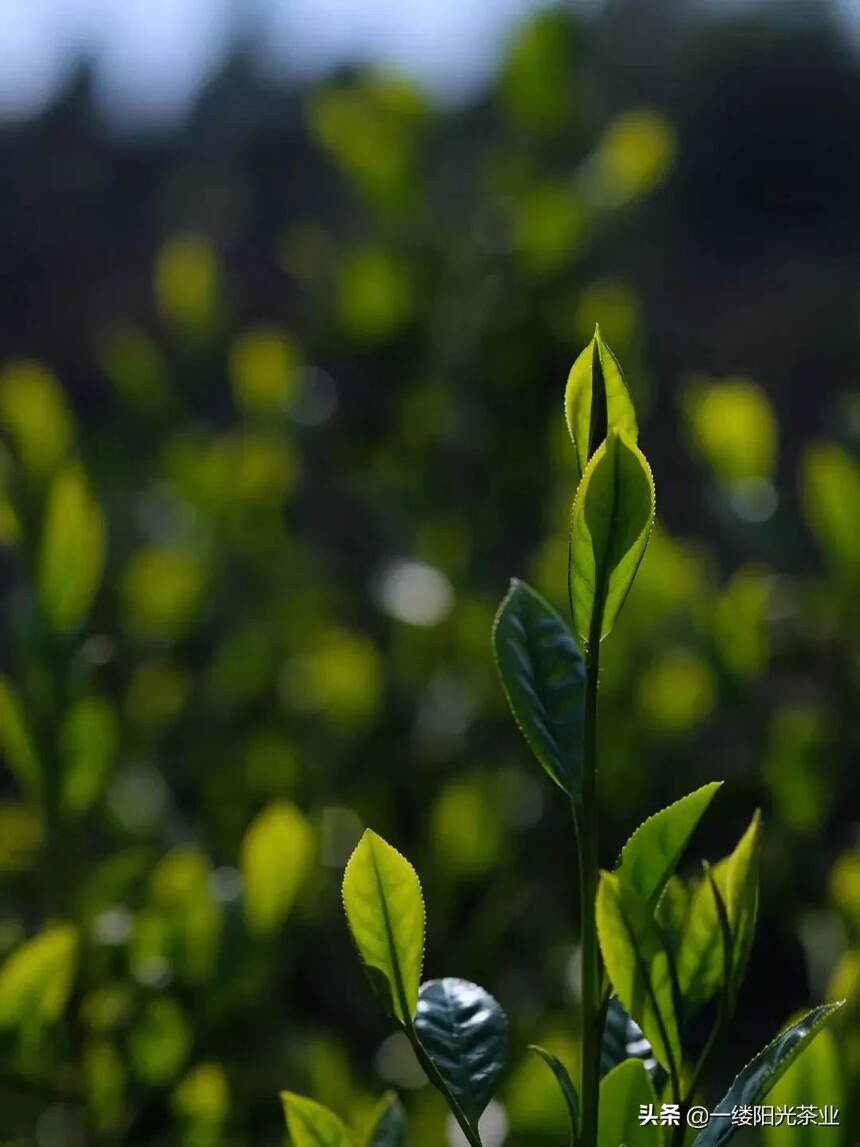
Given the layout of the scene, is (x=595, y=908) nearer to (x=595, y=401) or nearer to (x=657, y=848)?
(x=657, y=848)

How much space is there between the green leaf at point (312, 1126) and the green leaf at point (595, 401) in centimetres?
22

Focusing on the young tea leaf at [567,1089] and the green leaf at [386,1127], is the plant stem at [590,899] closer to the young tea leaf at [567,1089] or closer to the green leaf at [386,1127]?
the young tea leaf at [567,1089]

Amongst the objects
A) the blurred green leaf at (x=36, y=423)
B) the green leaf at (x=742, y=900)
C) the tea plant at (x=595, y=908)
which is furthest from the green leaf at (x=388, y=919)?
the blurred green leaf at (x=36, y=423)

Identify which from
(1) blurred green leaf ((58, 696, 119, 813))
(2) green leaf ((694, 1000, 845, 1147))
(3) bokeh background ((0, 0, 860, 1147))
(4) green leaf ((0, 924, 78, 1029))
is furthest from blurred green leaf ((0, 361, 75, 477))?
(2) green leaf ((694, 1000, 845, 1147))

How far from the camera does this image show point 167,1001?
72 cm

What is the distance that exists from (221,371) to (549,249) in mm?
455

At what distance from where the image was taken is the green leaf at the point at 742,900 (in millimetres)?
434

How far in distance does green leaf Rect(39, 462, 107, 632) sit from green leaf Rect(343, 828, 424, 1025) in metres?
0.28

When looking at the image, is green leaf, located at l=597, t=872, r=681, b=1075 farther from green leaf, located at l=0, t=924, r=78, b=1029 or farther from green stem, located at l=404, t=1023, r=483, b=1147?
green leaf, located at l=0, t=924, r=78, b=1029

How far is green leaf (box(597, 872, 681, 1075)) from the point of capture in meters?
0.41

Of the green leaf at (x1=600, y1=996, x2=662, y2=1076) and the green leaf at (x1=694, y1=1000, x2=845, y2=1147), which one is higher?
the green leaf at (x1=694, y1=1000, x2=845, y2=1147)

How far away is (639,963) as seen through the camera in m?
0.43

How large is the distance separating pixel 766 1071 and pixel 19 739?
15.7 inches

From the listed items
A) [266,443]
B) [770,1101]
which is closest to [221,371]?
[266,443]
